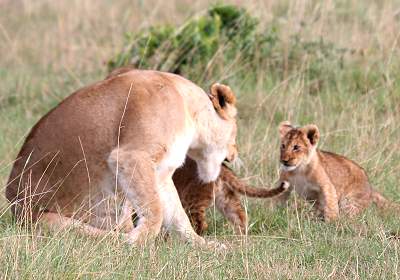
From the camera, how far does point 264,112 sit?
26.8 feet

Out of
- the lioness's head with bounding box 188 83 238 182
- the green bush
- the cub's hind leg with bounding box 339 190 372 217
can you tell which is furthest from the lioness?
the green bush

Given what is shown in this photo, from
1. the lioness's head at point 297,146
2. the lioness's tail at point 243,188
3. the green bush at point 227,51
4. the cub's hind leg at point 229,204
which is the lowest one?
the green bush at point 227,51

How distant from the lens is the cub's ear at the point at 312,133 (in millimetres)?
6371

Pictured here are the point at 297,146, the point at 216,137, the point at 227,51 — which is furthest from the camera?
the point at 227,51

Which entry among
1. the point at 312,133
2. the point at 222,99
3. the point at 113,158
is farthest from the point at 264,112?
the point at 113,158

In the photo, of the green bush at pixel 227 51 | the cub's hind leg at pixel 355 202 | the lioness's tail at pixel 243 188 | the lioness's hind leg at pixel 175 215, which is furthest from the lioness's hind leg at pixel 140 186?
the green bush at pixel 227 51

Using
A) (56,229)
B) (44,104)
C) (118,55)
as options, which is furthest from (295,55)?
(56,229)

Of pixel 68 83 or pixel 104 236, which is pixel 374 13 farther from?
pixel 104 236

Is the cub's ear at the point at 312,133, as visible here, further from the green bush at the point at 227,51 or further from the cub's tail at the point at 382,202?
the green bush at the point at 227,51

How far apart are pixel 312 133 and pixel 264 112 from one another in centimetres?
180

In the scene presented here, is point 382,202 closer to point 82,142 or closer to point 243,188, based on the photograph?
point 243,188

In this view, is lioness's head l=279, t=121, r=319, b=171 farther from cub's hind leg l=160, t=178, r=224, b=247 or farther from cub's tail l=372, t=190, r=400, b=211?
cub's hind leg l=160, t=178, r=224, b=247

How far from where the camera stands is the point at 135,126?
5.42m

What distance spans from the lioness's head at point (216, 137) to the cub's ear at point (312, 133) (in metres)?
0.56
